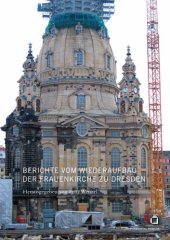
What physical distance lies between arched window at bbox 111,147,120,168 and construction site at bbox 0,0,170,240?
149mm

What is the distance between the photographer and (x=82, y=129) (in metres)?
86.2

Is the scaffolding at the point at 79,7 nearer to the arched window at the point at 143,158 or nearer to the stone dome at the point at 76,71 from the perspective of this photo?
the stone dome at the point at 76,71

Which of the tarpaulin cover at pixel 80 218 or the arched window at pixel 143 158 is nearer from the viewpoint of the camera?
the tarpaulin cover at pixel 80 218

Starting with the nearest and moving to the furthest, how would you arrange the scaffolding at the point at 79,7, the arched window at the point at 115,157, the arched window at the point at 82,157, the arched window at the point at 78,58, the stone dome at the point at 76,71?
the arched window at the point at 82,157, the arched window at the point at 115,157, the stone dome at the point at 76,71, the arched window at the point at 78,58, the scaffolding at the point at 79,7

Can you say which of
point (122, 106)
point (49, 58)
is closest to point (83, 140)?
point (122, 106)

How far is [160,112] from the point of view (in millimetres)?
86125

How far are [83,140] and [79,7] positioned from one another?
78.6ft

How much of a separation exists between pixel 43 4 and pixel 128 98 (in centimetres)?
2444

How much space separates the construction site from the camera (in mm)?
83750

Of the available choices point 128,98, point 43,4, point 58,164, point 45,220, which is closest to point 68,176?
point 58,164

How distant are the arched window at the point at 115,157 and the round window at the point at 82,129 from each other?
5.11m

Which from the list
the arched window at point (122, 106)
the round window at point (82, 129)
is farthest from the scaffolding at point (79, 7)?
the round window at point (82, 129)

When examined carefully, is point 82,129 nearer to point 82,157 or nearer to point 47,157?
point 82,157

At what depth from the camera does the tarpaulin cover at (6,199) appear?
7575 cm
